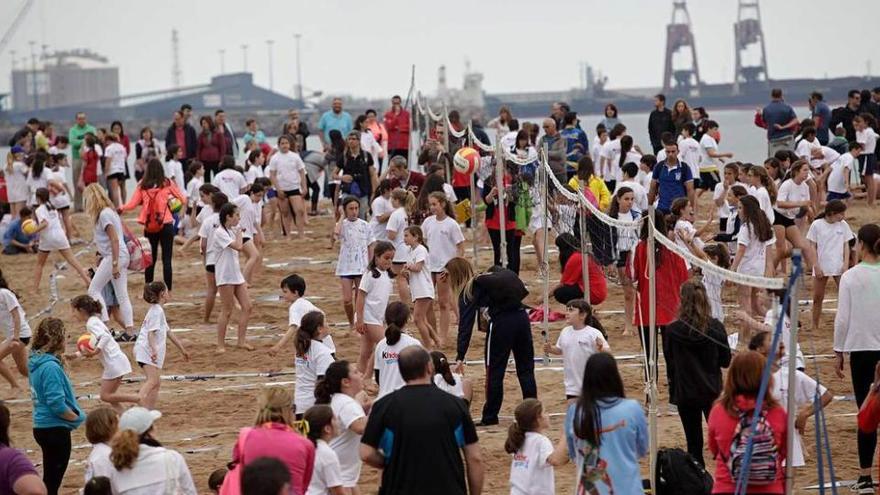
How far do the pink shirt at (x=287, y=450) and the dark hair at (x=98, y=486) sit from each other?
712 millimetres

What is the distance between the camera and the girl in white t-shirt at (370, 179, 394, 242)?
17.2m

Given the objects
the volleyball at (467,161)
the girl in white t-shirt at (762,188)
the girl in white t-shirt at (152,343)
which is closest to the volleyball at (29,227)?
the volleyball at (467,161)

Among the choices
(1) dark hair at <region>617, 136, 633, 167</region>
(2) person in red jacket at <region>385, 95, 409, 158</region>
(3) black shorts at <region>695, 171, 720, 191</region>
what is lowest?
(3) black shorts at <region>695, 171, 720, 191</region>

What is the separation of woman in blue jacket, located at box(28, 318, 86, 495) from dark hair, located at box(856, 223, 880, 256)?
5.62 metres

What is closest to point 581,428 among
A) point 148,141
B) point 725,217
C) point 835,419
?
point 835,419

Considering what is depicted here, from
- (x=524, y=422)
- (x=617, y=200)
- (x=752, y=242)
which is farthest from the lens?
(x=617, y=200)

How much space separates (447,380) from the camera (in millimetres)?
10766

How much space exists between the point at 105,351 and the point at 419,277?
12.1 feet

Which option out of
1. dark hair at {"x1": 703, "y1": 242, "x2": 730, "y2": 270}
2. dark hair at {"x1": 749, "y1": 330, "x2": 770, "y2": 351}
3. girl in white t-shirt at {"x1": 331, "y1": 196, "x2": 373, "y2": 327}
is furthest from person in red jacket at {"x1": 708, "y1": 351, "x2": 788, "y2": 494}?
girl in white t-shirt at {"x1": 331, "y1": 196, "x2": 373, "y2": 327}

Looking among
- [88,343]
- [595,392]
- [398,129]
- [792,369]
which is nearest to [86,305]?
[88,343]

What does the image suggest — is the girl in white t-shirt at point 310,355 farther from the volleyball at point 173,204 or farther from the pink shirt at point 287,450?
the volleyball at point 173,204

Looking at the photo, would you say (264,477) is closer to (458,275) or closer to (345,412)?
(345,412)

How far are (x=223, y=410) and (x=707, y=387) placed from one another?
523 cm

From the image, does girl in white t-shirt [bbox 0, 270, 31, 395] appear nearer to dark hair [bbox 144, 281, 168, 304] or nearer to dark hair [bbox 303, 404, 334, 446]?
dark hair [bbox 144, 281, 168, 304]
